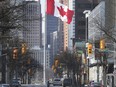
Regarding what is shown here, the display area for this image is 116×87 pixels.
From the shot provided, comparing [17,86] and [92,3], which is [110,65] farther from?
[92,3]

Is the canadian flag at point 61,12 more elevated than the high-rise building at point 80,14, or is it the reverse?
the high-rise building at point 80,14

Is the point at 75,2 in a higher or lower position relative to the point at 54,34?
higher

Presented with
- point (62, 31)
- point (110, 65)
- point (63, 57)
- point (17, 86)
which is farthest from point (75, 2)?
point (17, 86)

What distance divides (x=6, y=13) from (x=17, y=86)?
56053 millimetres

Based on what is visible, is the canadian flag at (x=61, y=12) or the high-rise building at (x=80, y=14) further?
the high-rise building at (x=80, y=14)

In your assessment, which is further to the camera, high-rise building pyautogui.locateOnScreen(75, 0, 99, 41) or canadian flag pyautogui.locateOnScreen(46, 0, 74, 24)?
high-rise building pyautogui.locateOnScreen(75, 0, 99, 41)

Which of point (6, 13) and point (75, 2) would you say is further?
point (75, 2)

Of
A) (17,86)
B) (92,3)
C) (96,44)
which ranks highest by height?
(92,3)

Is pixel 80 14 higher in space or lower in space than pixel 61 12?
higher

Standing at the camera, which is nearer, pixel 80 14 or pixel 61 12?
pixel 61 12

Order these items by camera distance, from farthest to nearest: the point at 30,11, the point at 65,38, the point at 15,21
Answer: the point at 65,38 → the point at 30,11 → the point at 15,21

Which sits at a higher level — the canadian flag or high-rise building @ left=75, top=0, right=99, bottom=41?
high-rise building @ left=75, top=0, right=99, bottom=41

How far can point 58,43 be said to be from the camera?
199750 millimetres

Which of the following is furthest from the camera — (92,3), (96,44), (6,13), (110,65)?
(92,3)
